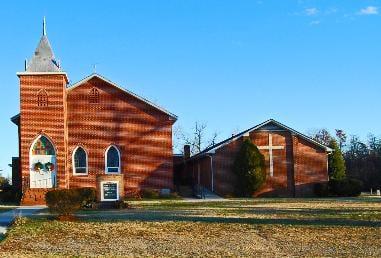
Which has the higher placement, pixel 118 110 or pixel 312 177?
pixel 118 110

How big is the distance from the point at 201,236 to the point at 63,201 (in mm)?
7046

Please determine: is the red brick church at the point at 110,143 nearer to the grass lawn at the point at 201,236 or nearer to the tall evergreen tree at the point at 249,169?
the tall evergreen tree at the point at 249,169

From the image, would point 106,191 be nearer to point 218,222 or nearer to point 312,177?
point 218,222

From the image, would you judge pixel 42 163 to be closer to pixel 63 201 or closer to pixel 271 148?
pixel 271 148

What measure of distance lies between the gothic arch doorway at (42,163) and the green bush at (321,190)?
19.1 metres

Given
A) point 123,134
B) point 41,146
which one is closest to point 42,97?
point 41,146

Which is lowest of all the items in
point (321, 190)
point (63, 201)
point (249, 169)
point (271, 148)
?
point (321, 190)

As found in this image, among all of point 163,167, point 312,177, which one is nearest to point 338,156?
point 312,177

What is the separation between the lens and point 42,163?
42.6 metres

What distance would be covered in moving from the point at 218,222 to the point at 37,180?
24457 mm

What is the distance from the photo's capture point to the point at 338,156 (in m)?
56.2

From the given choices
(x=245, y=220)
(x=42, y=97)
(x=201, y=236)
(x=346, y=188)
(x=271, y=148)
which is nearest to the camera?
(x=201, y=236)

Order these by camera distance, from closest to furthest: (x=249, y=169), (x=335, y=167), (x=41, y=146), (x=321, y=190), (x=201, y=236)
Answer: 1. (x=201, y=236)
2. (x=41, y=146)
3. (x=249, y=169)
4. (x=321, y=190)
5. (x=335, y=167)

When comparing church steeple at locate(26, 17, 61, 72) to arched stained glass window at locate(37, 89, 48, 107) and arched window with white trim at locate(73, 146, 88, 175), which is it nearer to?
arched stained glass window at locate(37, 89, 48, 107)
